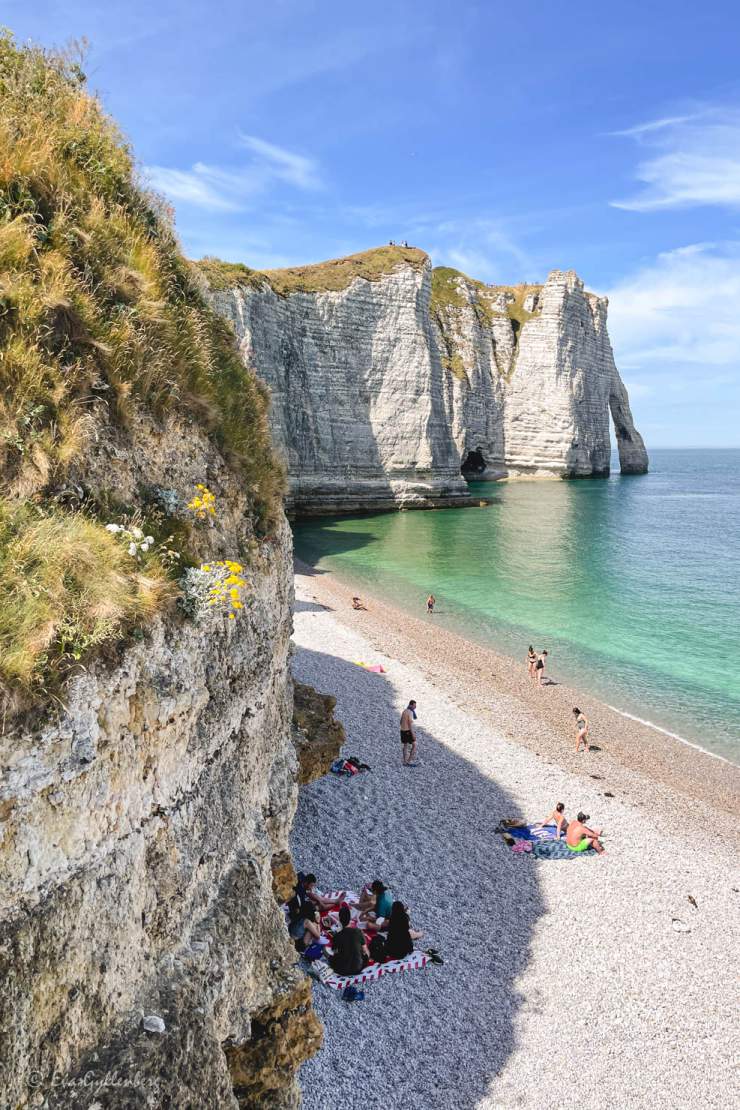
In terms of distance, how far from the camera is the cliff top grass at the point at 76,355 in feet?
15.6

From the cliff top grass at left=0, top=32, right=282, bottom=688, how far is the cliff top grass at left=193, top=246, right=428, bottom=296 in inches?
2104

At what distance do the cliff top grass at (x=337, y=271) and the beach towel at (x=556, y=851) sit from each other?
54114 mm

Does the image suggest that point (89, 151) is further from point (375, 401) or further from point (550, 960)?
point (375, 401)

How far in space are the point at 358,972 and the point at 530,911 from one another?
3781 mm

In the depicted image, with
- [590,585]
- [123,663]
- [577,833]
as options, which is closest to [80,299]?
[123,663]

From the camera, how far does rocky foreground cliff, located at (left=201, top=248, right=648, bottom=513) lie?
61.0m

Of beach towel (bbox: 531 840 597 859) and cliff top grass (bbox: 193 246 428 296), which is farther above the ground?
cliff top grass (bbox: 193 246 428 296)

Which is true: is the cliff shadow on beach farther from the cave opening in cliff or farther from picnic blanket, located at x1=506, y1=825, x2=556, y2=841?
the cave opening in cliff

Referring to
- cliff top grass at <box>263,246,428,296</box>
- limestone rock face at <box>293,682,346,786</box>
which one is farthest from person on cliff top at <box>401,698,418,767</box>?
cliff top grass at <box>263,246,428,296</box>

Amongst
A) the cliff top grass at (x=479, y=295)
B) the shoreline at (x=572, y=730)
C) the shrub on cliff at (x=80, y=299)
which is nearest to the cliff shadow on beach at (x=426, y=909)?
the shoreline at (x=572, y=730)

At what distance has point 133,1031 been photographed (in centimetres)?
502

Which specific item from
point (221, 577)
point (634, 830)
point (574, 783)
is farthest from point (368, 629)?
point (221, 577)

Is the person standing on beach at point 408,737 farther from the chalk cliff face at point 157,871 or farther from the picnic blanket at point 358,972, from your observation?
the chalk cliff face at point 157,871

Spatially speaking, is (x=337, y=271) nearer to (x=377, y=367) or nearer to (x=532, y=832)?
(x=377, y=367)
